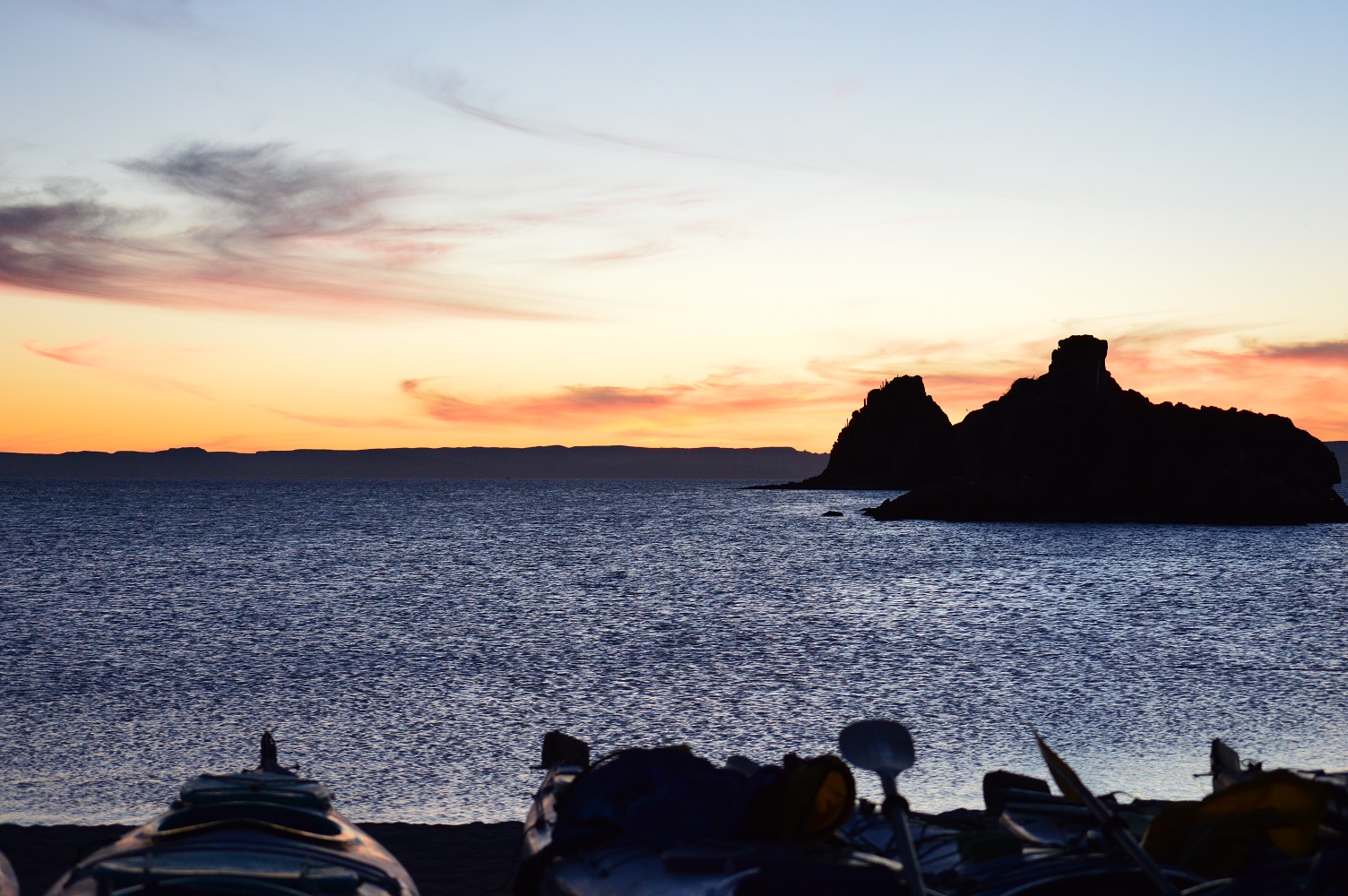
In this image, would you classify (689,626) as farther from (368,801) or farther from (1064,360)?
(1064,360)

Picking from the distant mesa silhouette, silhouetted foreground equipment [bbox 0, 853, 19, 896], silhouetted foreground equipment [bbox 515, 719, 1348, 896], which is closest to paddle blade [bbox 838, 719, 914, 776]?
silhouetted foreground equipment [bbox 515, 719, 1348, 896]

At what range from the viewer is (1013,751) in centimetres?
2095

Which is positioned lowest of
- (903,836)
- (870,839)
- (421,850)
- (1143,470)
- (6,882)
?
(421,850)

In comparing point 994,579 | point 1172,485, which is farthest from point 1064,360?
point 994,579

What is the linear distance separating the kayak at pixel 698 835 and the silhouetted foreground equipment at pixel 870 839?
1cm

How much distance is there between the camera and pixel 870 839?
1042cm

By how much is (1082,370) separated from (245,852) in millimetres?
146406

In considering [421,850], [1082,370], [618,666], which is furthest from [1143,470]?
[421,850]

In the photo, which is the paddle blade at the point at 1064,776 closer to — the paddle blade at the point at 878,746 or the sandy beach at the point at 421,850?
the paddle blade at the point at 878,746

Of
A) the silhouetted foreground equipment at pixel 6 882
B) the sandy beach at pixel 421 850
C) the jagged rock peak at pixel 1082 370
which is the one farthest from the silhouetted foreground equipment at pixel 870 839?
the jagged rock peak at pixel 1082 370

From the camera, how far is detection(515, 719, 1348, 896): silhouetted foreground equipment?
7840 mm

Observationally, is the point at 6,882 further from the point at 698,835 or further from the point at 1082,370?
the point at 1082,370

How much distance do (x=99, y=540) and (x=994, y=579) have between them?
6941 centimetres

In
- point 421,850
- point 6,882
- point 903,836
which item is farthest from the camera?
point 421,850
